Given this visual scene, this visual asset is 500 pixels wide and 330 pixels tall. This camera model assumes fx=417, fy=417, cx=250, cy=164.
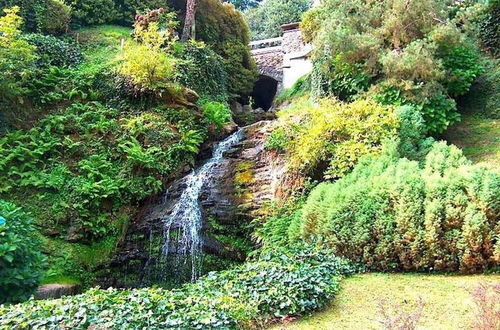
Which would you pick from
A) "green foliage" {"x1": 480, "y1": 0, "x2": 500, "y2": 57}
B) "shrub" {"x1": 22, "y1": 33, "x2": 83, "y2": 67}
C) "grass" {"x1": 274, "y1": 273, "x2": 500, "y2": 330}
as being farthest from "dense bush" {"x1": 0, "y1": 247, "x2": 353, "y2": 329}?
"green foliage" {"x1": 480, "y1": 0, "x2": 500, "y2": 57}

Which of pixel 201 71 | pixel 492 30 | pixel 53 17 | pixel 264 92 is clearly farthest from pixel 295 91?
pixel 53 17

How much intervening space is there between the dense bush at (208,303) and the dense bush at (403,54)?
6.40 metres

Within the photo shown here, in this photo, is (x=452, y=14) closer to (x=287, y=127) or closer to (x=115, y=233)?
(x=287, y=127)

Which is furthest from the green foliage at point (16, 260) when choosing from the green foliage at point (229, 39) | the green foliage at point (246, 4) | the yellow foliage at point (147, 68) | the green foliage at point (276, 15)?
the green foliage at point (246, 4)

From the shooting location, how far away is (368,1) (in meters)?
12.1

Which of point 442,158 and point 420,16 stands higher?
point 420,16

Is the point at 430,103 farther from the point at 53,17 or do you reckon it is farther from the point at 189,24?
the point at 53,17

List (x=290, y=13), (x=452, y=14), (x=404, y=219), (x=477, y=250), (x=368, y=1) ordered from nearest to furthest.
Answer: (x=477, y=250), (x=404, y=219), (x=368, y=1), (x=452, y=14), (x=290, y=13)

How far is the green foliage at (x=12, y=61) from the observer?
34.1 feet

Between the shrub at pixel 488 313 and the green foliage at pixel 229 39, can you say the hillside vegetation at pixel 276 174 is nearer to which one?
the shrub at pixel 488 313

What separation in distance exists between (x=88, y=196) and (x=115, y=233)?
1.06m

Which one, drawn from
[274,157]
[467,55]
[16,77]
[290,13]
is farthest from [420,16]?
[290,13]

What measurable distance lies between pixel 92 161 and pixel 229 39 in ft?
35.6

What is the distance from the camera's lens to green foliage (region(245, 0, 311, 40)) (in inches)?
1249
